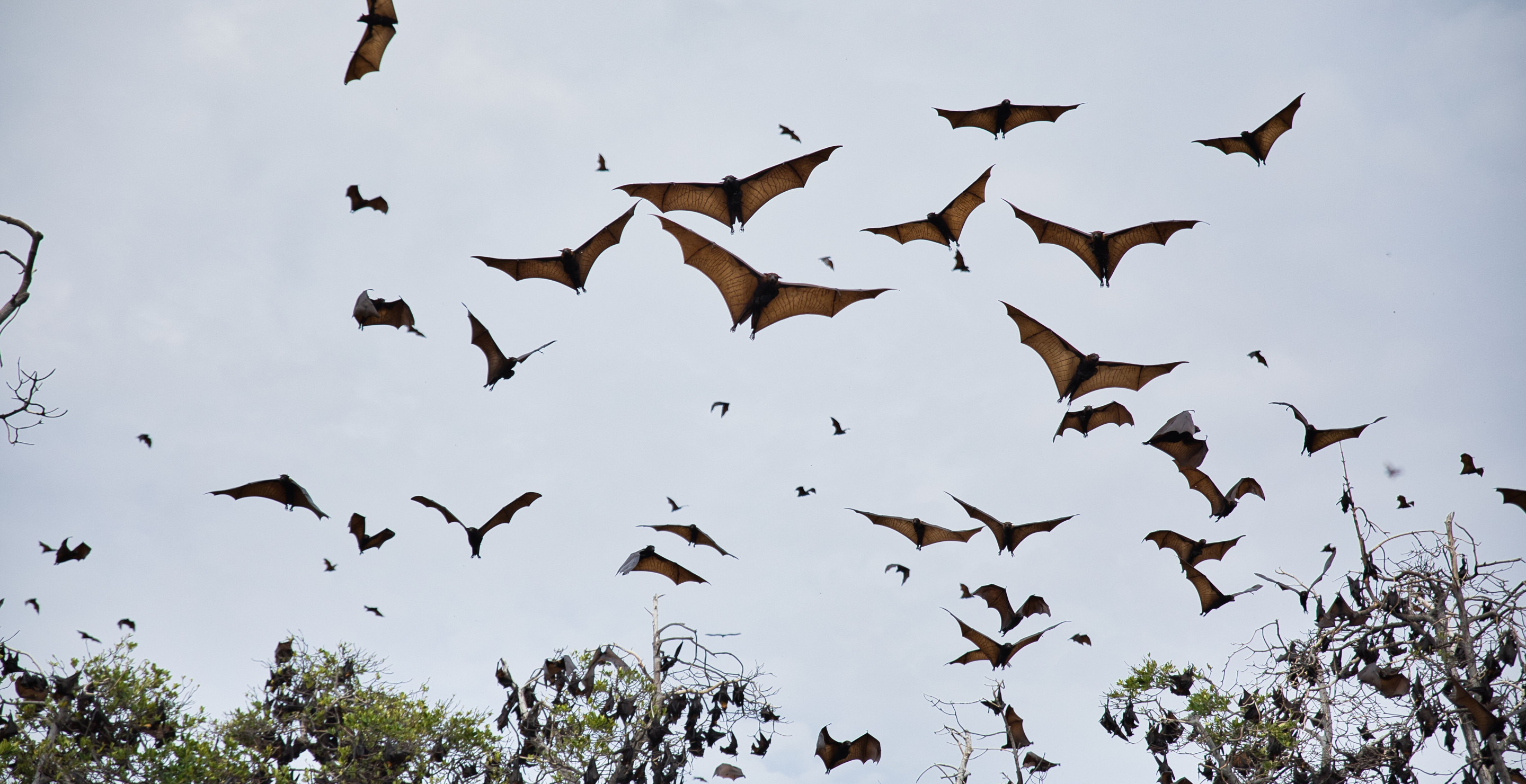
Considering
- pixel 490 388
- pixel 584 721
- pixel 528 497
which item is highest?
pixel 490 388

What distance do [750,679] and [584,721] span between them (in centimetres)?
304

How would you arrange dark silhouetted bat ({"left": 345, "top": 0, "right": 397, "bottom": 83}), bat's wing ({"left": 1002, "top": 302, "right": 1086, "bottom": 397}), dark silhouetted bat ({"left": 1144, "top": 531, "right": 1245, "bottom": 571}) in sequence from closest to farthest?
dark silhouetted bat ({"left": 345, "top": 0, "right": 397, "bottom": 83}) → bat's wing ({"left": 1002, "top": 302, "right": 1086, "bottom": 397}) → dark silhouetted bat ({"left": 1144, "top": 531, "right": 1245, "bottom": 571})

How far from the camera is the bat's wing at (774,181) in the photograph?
1228 cm

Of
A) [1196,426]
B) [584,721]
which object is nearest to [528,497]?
[584,721]

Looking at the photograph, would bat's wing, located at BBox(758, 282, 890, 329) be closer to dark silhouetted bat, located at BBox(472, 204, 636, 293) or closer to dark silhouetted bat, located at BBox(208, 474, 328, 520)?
dark silhouetted bat, located at BBox(472, 204, 636, 293)

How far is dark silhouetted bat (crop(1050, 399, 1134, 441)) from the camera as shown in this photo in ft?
48.3

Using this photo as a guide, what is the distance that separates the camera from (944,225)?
1356 cm

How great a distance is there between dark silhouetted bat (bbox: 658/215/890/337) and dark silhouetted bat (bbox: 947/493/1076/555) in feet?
14.8

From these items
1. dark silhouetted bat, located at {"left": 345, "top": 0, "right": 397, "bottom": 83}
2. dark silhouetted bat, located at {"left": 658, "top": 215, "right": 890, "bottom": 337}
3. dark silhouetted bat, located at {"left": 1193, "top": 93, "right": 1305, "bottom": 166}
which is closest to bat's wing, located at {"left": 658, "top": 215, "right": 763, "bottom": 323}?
dark silhouetted bat, located at {"left": 658, "top": 215, "right": 890, "bottom": 337}

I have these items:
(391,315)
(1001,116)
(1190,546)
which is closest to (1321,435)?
(1190,546)

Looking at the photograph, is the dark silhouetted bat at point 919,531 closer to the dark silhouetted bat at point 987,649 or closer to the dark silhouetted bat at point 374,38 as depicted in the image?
the dark silhouetted bat at point 987,649

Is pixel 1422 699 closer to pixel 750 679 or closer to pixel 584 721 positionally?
pixel 750 679

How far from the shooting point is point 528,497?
1351 cm

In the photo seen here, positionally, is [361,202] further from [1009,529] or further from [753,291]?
[1009,529]
